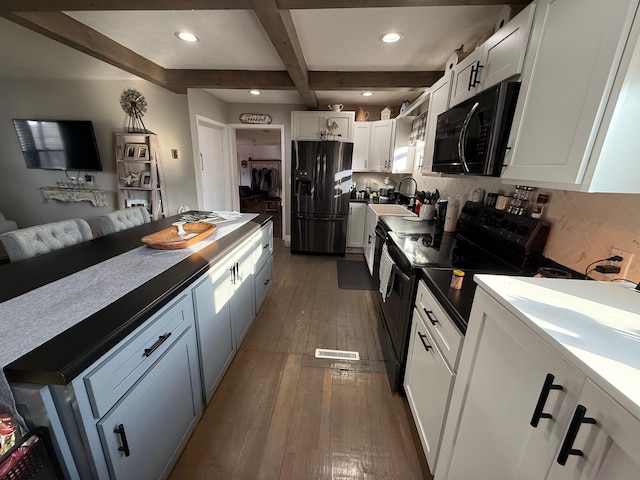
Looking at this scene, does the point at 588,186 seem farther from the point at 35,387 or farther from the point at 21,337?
the point at 21,337

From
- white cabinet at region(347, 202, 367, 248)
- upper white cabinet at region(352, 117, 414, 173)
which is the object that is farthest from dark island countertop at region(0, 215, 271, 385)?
upper white cabinet at region(352, 117, 414, 173)

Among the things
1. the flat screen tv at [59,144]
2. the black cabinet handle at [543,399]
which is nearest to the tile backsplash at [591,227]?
the black cabinet handle at [543,399]

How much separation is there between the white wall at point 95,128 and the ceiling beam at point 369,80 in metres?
1.99

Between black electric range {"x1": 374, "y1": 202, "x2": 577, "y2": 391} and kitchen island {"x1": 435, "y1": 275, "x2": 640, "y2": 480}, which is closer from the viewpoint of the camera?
kitchen island {"x1": 435, "y1": 275, "x2": 640, "y2": 480}

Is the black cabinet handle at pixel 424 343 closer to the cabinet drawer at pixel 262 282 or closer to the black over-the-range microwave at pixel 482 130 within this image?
the black over-the-range microwave at pixel 482 130

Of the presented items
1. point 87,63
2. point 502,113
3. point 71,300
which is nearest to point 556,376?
point 502,113

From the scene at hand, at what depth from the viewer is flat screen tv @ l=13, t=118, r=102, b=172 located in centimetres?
348

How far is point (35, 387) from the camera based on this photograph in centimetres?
66

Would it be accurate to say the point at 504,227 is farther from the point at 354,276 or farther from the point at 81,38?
the point at 81,38

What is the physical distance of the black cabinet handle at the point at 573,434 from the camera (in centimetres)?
49

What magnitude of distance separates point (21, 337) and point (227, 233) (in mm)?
1262

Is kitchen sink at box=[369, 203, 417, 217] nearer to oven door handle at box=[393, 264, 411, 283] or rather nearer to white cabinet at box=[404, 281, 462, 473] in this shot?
oven door handle at box=[393, 264, 411, 283]

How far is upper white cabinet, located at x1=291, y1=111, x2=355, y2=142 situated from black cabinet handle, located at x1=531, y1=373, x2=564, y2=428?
3802 millimetres

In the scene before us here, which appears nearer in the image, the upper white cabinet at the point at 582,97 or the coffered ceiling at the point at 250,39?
the upper white cabinet at the point at 582,97
